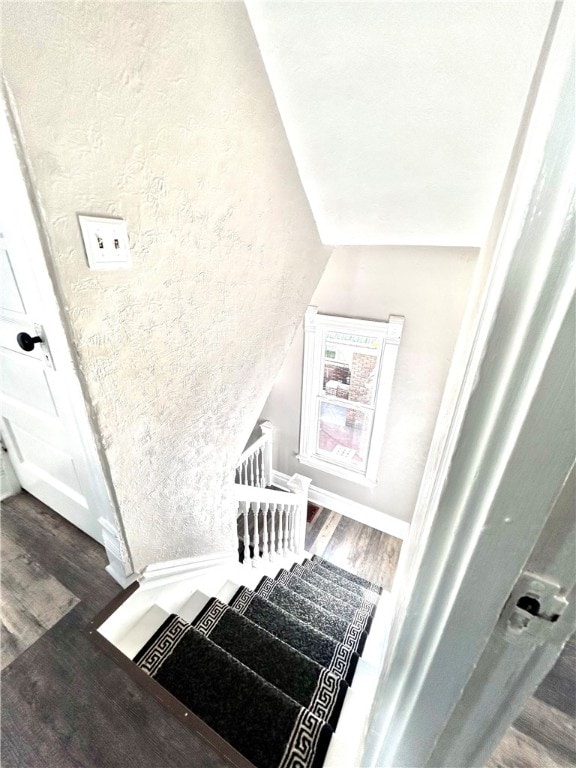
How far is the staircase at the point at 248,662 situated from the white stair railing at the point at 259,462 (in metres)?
1.18

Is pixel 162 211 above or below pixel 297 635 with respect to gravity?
above

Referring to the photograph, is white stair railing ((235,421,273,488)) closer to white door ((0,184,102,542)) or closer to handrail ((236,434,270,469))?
handrail ((236,434,270,469))

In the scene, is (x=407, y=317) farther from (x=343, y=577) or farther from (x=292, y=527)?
(x=343, y=577)

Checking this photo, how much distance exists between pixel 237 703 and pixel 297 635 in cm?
58

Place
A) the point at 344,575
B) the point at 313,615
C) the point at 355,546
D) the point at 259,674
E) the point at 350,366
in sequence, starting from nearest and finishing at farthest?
the point at 259,674, the point at 313,615, the point at 344,575, the point at 350,366, the point at 355,546

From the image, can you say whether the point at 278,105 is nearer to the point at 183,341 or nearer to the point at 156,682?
the point at 183,341

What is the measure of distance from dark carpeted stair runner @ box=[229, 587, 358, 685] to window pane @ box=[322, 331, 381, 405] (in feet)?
5.97

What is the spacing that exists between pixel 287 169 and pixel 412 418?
6.99 ft

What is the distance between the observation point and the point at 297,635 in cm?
148

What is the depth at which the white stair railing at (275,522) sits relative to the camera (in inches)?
83.6

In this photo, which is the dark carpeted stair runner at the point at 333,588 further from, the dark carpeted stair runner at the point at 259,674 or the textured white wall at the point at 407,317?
the textured white wall at the point at 407,317

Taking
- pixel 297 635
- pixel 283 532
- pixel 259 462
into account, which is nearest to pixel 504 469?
pixel 297 635

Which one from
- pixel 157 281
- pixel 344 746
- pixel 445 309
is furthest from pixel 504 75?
pixel 344 746

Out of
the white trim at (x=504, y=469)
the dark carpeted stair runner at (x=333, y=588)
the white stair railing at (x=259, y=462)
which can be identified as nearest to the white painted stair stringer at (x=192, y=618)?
the dark carpeted stair runner at (x=333, y=588)
